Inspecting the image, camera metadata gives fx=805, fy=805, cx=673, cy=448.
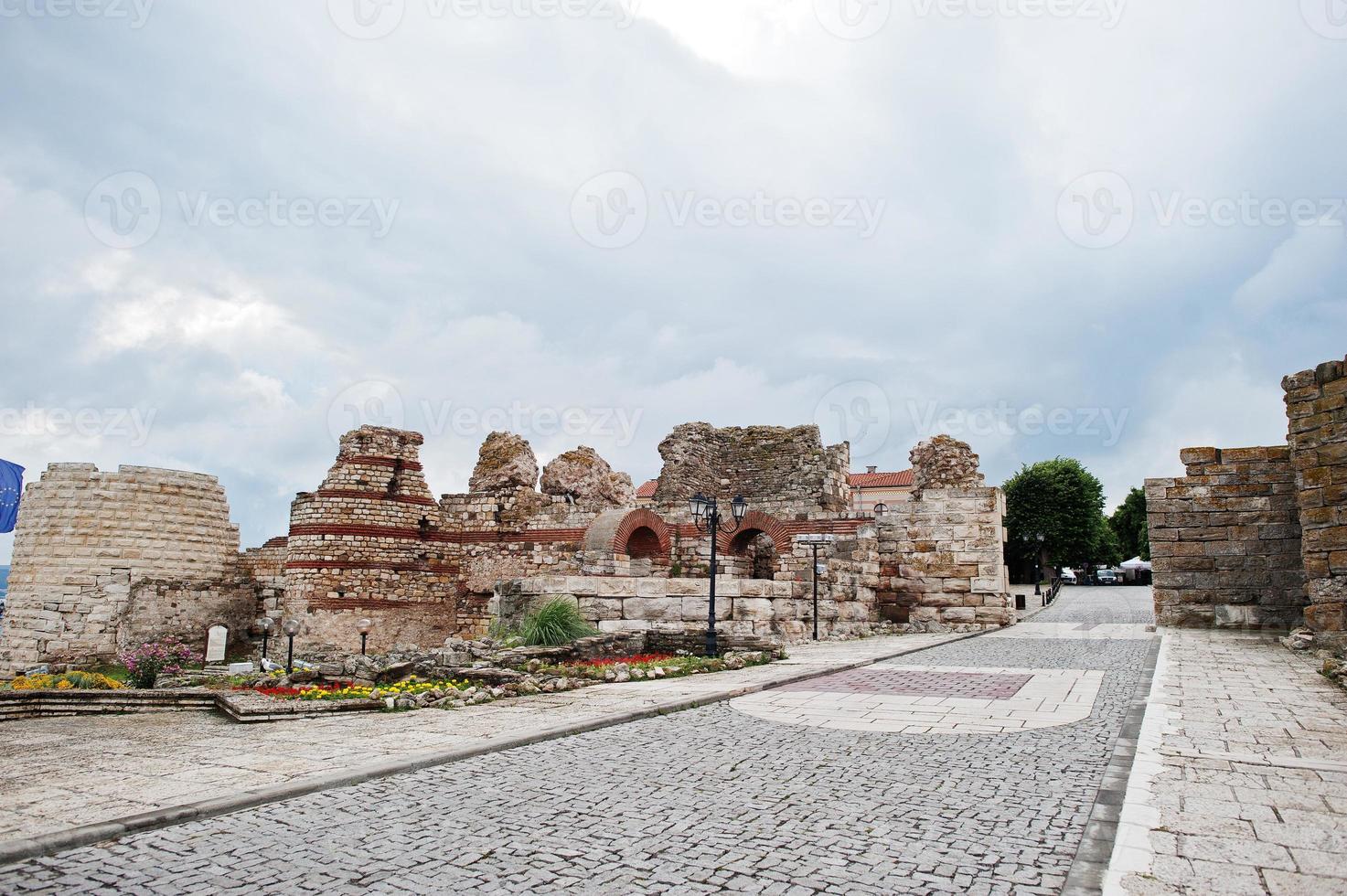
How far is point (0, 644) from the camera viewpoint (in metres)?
17.5

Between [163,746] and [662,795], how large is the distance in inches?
148

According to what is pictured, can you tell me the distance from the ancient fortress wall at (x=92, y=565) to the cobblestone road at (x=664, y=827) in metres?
16.0

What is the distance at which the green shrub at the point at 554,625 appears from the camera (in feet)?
37.8

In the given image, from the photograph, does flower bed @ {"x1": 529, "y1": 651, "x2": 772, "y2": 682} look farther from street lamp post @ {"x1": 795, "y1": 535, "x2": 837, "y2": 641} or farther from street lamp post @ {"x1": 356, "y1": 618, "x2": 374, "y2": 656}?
street lamp post @ {"x1": 356, "y1": 618, "x2": 374, "y2": 656}

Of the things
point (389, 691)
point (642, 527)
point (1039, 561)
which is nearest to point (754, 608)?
point (642, 527)

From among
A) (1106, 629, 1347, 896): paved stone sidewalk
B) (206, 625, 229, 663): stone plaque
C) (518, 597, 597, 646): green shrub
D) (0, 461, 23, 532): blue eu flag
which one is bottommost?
(206, 625, 229, 663): stone plaque

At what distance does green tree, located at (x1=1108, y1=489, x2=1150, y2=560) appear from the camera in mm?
60562

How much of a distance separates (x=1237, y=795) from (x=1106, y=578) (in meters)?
54.3

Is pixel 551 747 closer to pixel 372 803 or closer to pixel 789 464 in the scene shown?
pixel 372 803

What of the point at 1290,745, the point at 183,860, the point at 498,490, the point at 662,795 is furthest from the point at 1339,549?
the point at 498,490

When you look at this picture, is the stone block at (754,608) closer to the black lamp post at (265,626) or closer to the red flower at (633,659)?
the red flower at (633,659)

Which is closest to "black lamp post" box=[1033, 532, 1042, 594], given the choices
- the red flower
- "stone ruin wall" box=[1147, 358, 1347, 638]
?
"stone ruin wall" box=[1147, 358, 1347, 638]

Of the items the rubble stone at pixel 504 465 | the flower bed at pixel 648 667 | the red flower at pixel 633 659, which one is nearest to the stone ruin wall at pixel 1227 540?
the flower bed at pixel 648 667

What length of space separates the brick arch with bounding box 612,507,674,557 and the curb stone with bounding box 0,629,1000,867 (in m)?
9.57
